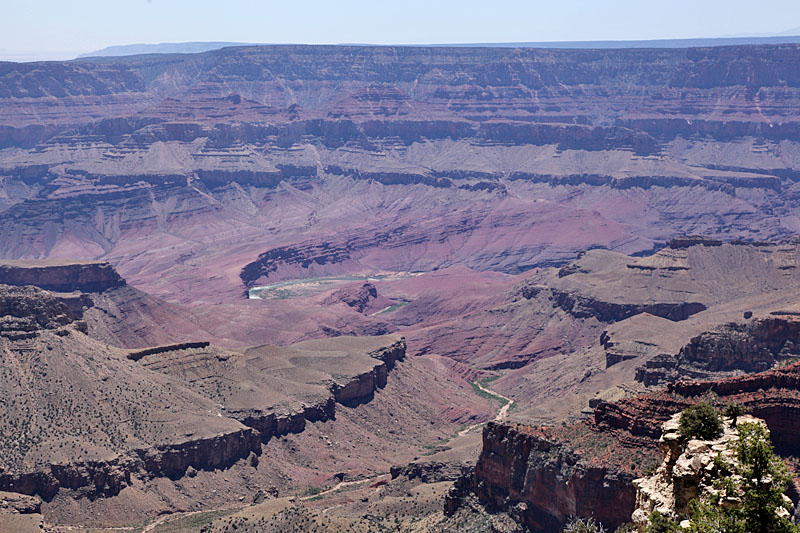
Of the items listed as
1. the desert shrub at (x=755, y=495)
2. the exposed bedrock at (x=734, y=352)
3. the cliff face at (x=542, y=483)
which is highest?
the desert shrub at (x=755, y=495)

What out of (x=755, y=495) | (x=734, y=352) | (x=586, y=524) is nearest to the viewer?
(x=755, y=495)

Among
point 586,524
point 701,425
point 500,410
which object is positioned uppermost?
point 701,425

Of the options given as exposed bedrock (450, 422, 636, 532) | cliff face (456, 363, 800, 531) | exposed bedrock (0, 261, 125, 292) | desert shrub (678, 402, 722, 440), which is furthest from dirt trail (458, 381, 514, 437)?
desert shrub (678, 402, 722, 440)

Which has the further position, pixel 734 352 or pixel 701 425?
pixel 734 352

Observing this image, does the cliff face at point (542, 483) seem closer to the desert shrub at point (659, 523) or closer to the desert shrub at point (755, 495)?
the desert shrub at point (659, 523)

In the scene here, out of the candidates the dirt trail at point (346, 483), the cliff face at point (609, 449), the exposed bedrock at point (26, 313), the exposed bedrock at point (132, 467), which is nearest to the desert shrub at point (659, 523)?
the cliff face at point (609, 449)

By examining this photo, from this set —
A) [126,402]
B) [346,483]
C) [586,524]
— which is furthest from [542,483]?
[126,402]

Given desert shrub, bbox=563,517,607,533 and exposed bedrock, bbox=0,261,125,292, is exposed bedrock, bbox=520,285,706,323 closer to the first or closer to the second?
exposed bedrock, bbox=0,261,125,292

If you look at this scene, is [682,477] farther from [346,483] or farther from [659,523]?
[346,483]
